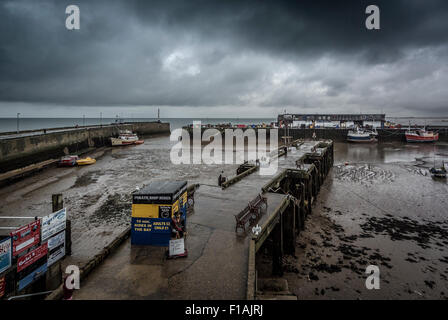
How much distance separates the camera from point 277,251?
1118 cm

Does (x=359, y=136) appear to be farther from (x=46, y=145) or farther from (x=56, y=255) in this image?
(x=56, y=255)

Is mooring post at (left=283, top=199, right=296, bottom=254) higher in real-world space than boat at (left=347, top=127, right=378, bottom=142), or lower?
lower

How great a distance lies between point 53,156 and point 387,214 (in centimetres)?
3991

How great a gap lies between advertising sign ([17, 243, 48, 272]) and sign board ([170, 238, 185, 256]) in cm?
390

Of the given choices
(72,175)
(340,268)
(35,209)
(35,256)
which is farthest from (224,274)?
(72,175)

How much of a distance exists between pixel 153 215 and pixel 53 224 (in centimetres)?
328

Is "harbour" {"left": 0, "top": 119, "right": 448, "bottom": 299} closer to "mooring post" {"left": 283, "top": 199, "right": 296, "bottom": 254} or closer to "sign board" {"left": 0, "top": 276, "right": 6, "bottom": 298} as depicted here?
"mooring post" {"left": 283, "top": 199, "right": 296, "bottom": 254}

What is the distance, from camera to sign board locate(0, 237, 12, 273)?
21.7 feet

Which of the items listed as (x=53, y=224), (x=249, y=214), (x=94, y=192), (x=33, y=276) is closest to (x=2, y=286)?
(x=33, y=276)

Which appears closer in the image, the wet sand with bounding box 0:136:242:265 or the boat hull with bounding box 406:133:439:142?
the wet sand with bounding box 0:136:242:265

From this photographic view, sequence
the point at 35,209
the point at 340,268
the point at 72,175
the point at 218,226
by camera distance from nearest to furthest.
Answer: the point at 218,226 → the point at 340,268 → the point at 35,209 → the point at 72,175

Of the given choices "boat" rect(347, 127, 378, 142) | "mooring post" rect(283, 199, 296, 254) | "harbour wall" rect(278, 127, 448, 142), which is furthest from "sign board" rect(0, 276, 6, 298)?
"boat" rect(347, 127, 378, 142)
